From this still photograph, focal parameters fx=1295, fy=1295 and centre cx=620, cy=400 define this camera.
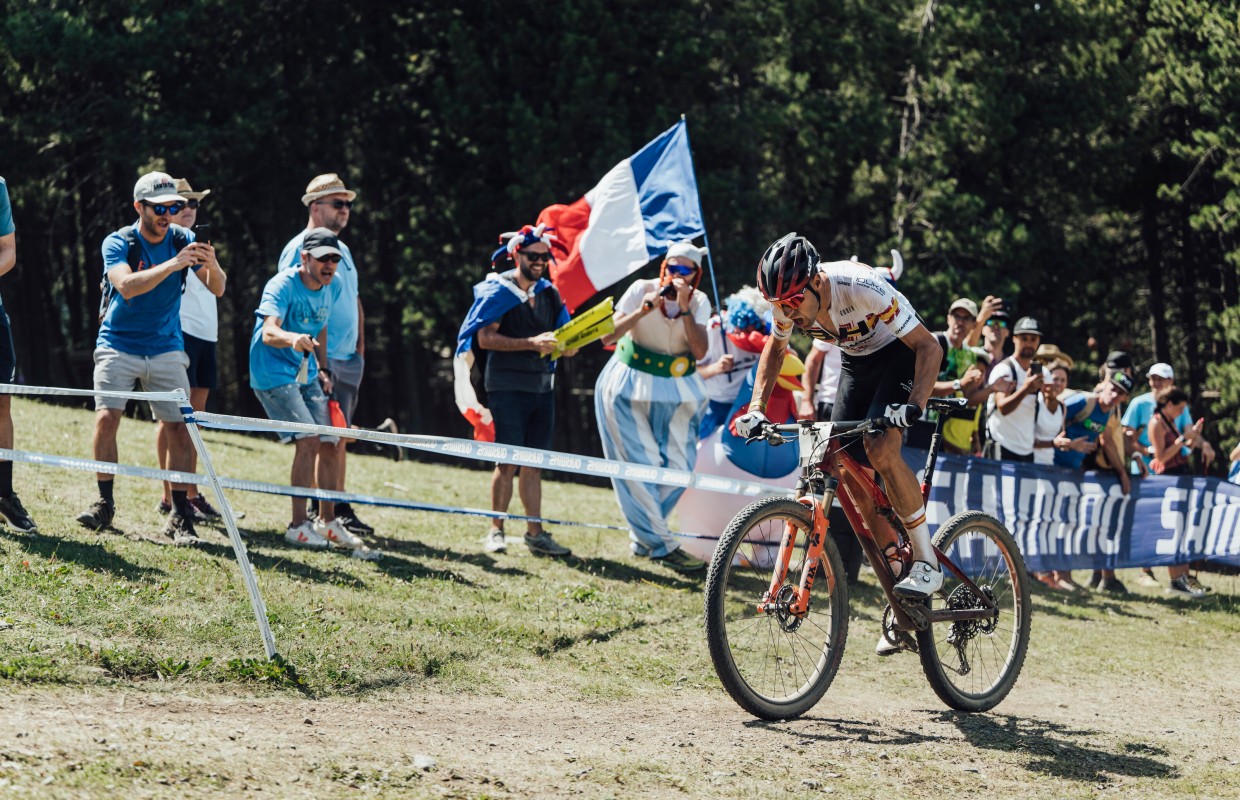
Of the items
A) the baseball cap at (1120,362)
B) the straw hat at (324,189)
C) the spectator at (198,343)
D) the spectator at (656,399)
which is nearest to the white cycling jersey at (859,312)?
the spectator at (656,399)

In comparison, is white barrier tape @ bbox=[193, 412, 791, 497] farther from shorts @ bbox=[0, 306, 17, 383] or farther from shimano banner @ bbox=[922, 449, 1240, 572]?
shimano banner @ bbox=[922, 449, 1240, 572]

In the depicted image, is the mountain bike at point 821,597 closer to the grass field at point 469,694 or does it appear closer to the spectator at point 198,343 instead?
the grass field at point 469,694

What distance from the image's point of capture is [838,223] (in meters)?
30.6

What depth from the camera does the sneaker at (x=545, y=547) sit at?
379 inches

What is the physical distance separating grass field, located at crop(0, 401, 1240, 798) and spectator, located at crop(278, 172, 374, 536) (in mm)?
788

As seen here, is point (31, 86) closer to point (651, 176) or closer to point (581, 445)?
point (581, 445)

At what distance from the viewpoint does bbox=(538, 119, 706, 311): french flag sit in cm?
1033

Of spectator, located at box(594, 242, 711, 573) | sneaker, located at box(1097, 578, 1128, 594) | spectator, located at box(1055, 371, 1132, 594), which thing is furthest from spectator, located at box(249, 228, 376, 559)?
sneaker, located at box(1097, 578, 1128, 594)

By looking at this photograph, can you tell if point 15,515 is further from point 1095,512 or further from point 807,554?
point 1095,512

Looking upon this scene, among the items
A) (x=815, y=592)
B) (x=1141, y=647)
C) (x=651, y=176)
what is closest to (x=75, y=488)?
(x=651, y=176)

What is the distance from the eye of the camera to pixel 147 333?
311 inches

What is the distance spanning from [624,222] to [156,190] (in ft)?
12.6

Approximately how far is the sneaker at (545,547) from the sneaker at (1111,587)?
5.47 metres

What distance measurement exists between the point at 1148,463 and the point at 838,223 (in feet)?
58.4
